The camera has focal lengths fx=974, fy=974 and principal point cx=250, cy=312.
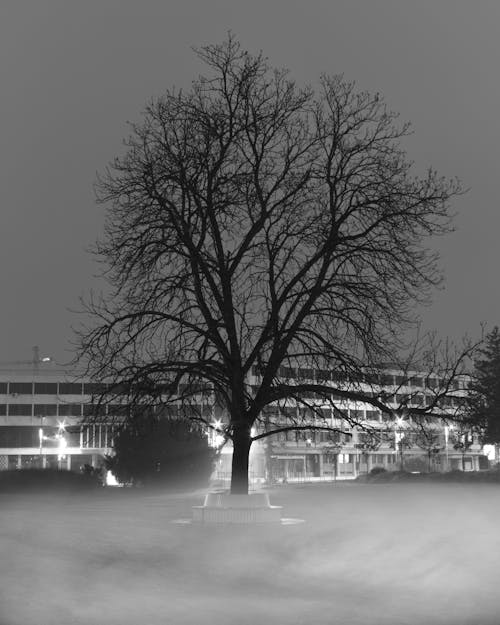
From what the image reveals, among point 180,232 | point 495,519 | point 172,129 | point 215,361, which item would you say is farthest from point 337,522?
point 172,129

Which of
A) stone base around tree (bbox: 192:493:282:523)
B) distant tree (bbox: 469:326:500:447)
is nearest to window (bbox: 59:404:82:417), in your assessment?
distant tree (bbox: 469:326:500:447)

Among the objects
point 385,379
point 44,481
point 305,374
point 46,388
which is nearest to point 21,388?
point 46,388

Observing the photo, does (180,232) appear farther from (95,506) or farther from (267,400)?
(95,506)

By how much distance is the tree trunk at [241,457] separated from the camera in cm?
2402

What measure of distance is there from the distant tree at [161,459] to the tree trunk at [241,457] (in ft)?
105

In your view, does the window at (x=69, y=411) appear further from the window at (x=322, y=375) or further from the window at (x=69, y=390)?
the window at (x=322, y=375)

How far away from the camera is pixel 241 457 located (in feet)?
79.0

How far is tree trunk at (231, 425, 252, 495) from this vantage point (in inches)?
945

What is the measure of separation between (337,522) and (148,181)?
11.4m

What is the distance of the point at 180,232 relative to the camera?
23844mm

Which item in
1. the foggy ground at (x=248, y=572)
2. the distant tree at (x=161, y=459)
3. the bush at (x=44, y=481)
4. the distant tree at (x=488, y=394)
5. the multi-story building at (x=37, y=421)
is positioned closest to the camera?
the foggy ground at (x=248, y=572)

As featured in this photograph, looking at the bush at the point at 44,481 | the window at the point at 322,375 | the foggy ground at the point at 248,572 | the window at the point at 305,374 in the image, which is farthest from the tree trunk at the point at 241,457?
the bush at the point at 44,481

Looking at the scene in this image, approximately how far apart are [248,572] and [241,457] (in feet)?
24.9

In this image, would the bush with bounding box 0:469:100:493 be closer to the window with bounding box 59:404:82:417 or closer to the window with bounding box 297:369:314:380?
the window with bounding box 297:369:314:380
